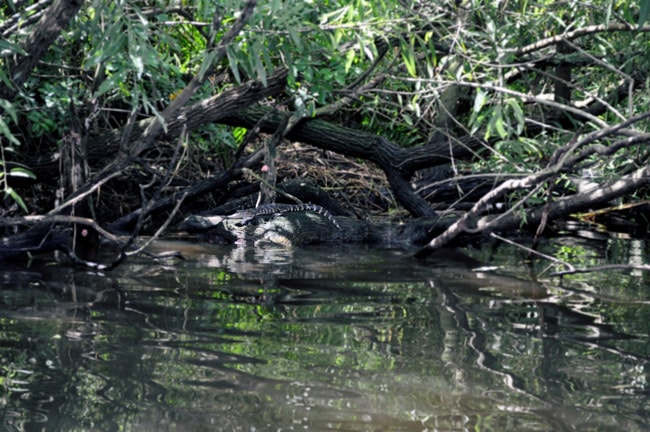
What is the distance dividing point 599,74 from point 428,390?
422 centimetres

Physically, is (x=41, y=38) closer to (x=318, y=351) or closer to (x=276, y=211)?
(x=318, y=351)

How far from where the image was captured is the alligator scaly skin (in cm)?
820

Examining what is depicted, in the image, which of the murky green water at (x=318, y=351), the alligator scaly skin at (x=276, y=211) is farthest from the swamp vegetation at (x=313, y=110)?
the murky green water at (x=318, y=351)

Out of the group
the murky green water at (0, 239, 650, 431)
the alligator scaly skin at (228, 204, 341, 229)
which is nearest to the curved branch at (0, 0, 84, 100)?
the murky green water at (0, 239, 650, 431)

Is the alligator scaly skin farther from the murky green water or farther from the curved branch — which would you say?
the curved branch

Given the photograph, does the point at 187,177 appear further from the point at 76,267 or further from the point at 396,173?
→ the point at 76,267

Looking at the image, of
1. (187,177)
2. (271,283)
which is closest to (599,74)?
(271,283)

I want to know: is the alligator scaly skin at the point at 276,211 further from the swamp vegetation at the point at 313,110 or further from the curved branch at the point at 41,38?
the curved branch at the point at 41,38

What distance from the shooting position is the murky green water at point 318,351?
3.01m

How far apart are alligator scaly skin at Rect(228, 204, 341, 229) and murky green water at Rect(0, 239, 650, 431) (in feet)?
6.94

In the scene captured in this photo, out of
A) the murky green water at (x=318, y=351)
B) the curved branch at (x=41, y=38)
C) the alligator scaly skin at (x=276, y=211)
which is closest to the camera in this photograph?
the murky green water at (x=318, y=351)

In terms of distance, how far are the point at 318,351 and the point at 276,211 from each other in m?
4.62

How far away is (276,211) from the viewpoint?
8367mm

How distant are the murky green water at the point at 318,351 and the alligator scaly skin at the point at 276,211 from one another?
2.11m
